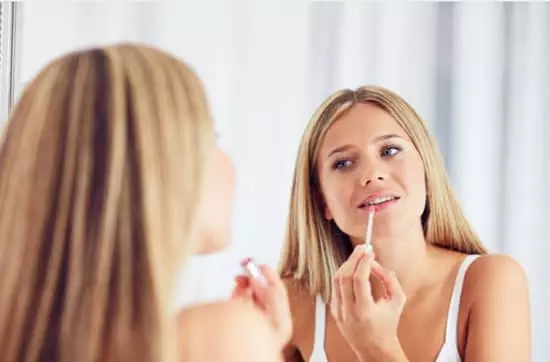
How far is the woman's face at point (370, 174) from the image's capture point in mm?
944

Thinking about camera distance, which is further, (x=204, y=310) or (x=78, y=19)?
(x=78, y=19)

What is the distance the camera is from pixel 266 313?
0.85 m

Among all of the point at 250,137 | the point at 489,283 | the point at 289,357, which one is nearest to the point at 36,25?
the point at 250,137

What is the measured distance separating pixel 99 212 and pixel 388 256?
0.45 metres

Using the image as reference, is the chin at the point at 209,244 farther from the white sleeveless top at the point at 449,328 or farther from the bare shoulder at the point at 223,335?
the white sleeveless top at the point at 449,328

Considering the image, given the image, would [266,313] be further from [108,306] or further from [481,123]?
[481,123]

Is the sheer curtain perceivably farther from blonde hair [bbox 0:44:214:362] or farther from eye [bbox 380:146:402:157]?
blonde hair [bbox 0:44:214:362]

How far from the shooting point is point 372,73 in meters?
0.99

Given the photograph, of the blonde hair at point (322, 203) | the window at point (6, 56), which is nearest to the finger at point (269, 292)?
the blonde hair at point (322, 203)

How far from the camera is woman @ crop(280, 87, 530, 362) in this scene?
94 centimetres

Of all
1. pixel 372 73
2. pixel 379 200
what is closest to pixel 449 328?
pixel 379 200

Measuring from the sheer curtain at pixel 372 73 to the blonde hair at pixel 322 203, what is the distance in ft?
0.04

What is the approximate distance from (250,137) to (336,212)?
0.48 feet

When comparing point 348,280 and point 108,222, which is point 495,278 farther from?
point 108,222
